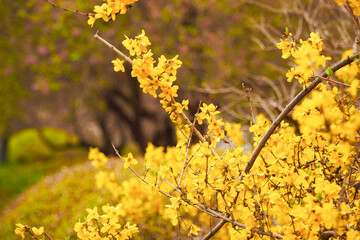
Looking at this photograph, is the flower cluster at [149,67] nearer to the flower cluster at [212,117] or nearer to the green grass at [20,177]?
the flower cluster at [212,117]

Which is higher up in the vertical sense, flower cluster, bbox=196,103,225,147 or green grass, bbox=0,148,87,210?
green grass, bbox=0,148,87,210

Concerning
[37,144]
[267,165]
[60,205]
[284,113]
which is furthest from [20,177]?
[284,113]

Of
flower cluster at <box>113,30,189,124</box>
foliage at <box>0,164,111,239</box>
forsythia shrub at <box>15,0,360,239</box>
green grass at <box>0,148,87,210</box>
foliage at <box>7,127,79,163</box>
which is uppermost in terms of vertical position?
foliage at <box>7,127,79,163</box>

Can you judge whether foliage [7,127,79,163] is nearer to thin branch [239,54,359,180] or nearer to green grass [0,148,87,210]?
green grass [0,148,87,210]

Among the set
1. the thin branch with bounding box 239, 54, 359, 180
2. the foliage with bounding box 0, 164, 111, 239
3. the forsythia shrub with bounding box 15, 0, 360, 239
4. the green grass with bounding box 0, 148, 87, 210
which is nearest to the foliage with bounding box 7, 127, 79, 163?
the green grass with bounding box 0, 148, 87, 210

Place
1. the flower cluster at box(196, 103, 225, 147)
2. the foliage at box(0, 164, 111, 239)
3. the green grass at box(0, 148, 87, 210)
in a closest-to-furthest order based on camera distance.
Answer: the flower cluster at box(196, 103, 225, 147) → the foliage at box(0, 164, 111, 239) → the green grass at box(0, 148, 87, 210)

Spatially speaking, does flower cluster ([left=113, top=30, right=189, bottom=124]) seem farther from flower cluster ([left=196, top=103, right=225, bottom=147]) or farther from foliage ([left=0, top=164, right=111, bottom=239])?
foliage ([left=0, top=164, right=111, bottom=239])

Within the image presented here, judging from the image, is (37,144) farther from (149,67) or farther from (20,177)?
(149,67)

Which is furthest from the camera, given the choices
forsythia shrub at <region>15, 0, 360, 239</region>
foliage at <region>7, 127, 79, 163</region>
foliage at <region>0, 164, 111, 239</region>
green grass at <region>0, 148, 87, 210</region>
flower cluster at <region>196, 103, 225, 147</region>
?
foliage at <region>7, 127, 79, 163</region>

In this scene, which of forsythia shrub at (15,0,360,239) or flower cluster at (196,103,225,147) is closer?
forsythia shrub at (15,0,360,239)

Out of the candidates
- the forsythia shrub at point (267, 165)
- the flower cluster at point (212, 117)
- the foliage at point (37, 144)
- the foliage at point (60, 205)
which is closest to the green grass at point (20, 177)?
the foliage at point (37, 144)

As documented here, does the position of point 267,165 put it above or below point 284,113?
below

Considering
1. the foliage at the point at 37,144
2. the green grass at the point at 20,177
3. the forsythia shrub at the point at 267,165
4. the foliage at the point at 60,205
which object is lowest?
the forsythia shrub at the point at 267,165

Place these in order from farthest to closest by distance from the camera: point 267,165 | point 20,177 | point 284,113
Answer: point 20,177 → point 267,165 → point 284,113
